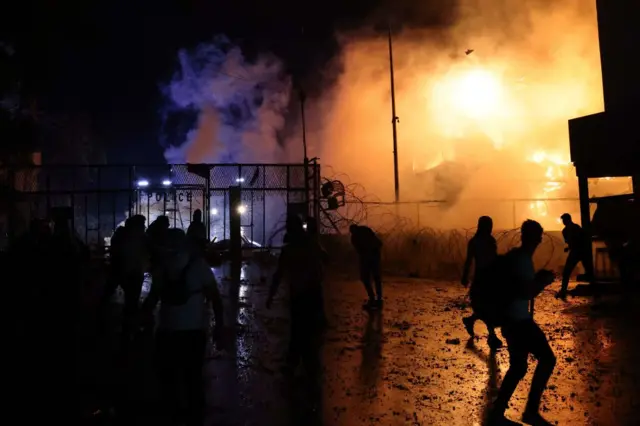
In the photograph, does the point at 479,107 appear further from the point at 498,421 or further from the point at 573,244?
the point at 498,421

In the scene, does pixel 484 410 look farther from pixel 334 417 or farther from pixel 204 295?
pixel 204 295

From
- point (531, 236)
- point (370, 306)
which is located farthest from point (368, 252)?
point (531, 236)

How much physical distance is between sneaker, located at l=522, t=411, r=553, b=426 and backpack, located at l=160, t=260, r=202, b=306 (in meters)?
3.00

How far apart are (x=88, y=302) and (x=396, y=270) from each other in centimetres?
1024

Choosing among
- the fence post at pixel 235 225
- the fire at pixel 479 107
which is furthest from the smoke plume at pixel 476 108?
the fence post at pixel 235 225

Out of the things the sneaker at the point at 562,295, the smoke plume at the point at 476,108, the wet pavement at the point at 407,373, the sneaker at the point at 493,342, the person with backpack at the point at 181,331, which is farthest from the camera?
the smoke plume at the point at 476,108

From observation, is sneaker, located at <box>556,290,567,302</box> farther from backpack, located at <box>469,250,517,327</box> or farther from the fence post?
the fence post

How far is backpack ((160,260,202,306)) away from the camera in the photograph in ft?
13.6

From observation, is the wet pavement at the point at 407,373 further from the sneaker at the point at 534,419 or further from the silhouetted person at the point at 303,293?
the silhouetted person at the point at 303,293

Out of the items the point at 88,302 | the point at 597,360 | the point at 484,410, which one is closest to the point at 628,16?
the point at 597,360

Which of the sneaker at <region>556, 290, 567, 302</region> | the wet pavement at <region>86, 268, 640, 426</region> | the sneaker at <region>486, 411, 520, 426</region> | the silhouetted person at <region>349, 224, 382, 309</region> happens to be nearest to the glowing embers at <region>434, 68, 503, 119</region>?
the sneaker at <region>556, 290, 567, 302</region>

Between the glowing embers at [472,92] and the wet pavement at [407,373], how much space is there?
2075 centimetres

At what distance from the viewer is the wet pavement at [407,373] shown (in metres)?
4.84

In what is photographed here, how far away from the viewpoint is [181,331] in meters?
4.15
